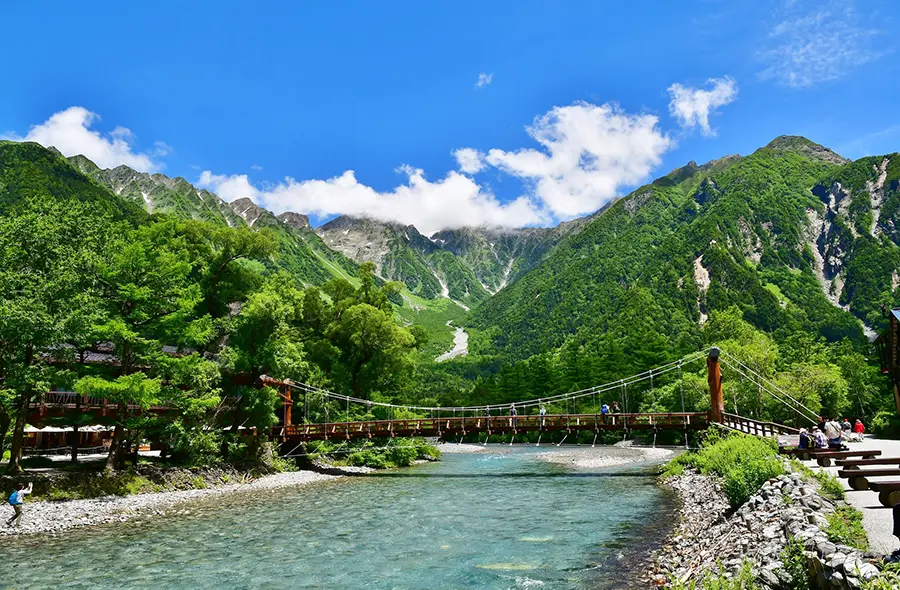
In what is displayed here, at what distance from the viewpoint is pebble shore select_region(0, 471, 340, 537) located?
1498 centimetres

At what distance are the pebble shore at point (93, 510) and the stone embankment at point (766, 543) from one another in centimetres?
1499

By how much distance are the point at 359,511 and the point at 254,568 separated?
712 cm

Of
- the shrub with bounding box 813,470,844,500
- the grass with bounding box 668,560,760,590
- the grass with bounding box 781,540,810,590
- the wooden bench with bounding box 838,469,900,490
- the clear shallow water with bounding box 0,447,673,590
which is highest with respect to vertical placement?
the wooden bench with bounding box 838,469,900,490

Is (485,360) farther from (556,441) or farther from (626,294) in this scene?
(556,441)

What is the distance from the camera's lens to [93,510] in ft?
55.4

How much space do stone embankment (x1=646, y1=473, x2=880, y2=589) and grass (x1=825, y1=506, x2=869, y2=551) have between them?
15 centimetres

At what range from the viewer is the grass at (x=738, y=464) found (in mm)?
13391

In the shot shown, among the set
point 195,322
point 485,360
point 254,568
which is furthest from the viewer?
point 485,360

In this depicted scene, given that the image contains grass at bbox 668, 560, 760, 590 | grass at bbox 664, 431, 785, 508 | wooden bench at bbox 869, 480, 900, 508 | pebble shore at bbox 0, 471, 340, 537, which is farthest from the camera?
pebble shore at bbox 0, 471, 340, 537

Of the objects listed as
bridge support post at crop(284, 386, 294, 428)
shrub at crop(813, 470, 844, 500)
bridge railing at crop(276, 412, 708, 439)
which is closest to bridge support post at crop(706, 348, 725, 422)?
bridge railing at crop(276, 412, 708, 439)

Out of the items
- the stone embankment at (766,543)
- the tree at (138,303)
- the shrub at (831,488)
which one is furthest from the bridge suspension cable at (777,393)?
the tree at (138,303)

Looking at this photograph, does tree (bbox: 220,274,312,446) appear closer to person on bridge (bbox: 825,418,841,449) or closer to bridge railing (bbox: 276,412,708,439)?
bridge railing (bbox: 276,412,708,439)

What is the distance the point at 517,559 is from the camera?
1189 cm

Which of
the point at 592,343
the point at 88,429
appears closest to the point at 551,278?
the point at 592,343
